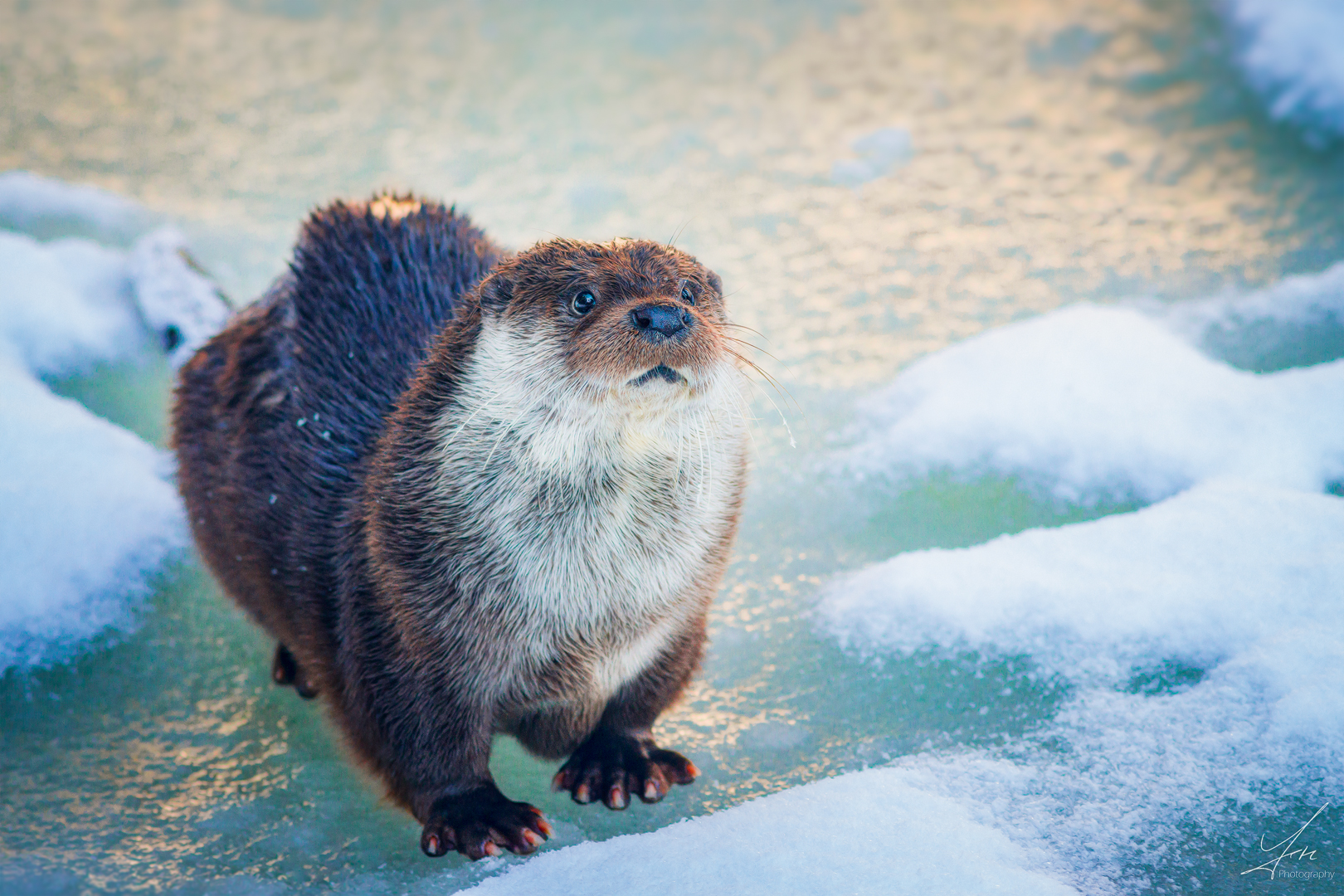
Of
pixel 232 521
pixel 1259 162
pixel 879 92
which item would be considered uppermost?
pixel 879 92

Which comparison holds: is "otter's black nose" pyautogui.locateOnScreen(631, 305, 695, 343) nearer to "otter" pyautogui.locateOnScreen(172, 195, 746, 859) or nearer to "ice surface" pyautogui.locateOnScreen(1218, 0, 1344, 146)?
"otter" pyautogui.locateOnScreen(172, 195, 746, 859)

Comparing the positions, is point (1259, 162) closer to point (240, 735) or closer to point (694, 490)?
point (694, 490)

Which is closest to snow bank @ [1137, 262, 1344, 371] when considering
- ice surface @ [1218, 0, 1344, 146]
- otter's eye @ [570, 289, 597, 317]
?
ice surface @ [1218, 0, 1344, 146]

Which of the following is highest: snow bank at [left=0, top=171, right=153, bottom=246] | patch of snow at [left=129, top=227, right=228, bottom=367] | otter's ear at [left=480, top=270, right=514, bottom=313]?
snow bank at [left=0, top=171, right=153, bottom=246]

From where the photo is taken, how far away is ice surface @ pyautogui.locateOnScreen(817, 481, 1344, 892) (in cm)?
207

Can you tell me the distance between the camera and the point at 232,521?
2.54 m

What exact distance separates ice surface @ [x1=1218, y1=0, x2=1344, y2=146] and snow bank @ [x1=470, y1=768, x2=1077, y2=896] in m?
3.68

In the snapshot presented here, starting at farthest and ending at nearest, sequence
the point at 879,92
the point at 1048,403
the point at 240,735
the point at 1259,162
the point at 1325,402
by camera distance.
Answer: the point at 879,92 → the point at 1259,162 → the point at 1048,403 → the point at 1325,402 → the point at 240,735

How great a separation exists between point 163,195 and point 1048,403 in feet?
11.3

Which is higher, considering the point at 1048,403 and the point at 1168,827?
the point at 1048,403

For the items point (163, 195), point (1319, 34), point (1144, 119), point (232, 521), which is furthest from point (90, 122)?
point (1319, 34)

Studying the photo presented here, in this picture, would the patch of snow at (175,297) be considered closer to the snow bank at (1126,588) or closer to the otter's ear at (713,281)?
the otter's ear at (713,281)

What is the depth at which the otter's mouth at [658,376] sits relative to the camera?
1.82m

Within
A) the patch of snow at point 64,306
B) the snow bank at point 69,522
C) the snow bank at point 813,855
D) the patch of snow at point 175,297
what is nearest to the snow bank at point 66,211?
A: the patch of snow at point 64,306
